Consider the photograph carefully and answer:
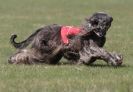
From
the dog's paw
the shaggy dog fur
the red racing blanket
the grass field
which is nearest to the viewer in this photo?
the grass field

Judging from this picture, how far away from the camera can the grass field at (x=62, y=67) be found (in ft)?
32.6

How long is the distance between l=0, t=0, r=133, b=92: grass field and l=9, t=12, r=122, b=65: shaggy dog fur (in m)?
0.24

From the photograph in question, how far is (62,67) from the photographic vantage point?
12266 mm

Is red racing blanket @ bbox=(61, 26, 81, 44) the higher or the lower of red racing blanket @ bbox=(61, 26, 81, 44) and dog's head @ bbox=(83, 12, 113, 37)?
the lower

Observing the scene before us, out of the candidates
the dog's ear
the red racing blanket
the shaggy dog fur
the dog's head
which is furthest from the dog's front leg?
the red racing blanket

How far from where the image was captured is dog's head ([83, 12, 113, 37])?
40.7 feet

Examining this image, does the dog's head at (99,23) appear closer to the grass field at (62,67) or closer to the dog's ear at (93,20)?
the dog's ear at (93,20)

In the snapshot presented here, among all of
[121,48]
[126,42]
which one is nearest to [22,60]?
[121,48]

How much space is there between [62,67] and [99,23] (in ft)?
3.58

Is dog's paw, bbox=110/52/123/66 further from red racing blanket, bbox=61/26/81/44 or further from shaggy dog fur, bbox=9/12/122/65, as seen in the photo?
red racing blanket, bbox=61/26/81/44

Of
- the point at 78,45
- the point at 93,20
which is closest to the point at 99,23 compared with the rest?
the point at 93,20

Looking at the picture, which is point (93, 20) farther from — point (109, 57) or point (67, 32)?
point (109, 57)

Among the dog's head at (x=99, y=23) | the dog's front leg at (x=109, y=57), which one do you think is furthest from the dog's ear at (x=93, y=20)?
the dog's front leg at (x=109, y=57)

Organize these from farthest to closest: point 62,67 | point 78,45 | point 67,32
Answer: point 67,32
point 78,45
point 62,67
